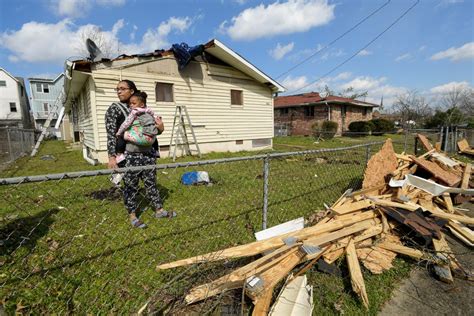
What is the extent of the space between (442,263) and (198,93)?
927 cm

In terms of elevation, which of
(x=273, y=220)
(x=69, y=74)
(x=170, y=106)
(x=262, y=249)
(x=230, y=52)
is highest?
(x=230, y=52)

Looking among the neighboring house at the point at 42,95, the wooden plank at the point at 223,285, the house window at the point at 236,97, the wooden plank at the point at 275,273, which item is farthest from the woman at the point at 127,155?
the neighboring house at the point at 42,95

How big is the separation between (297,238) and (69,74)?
910cm

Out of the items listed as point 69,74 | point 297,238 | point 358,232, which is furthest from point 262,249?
point 69,74

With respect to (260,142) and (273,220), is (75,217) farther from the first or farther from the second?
(260,142)

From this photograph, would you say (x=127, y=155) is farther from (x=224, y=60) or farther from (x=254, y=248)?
(x=224, y=60)

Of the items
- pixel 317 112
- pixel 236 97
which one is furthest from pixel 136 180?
pixel 317 112

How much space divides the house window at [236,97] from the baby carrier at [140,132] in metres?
8.57

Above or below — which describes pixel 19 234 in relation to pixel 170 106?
below

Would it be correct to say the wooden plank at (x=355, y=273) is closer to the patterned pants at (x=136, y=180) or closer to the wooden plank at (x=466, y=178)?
the patterned pants at (x=136, y=180)

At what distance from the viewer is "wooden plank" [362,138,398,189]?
4020 mm

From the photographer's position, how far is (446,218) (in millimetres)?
3109

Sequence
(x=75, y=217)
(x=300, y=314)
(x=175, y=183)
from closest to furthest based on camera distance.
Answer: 1. (x=300, y=314)
2. (x=75, y=217)
3. (x=175, y=183)

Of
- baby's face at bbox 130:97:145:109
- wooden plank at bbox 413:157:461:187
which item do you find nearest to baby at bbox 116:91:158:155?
baby's face at bbox 130:97:145:109
